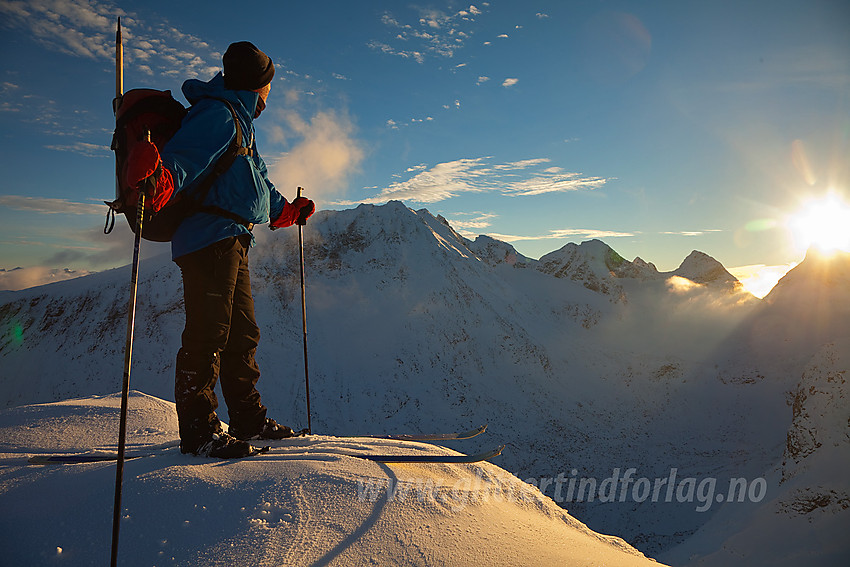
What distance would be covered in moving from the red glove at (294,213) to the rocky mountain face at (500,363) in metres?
17.8

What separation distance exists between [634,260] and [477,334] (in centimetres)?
5307

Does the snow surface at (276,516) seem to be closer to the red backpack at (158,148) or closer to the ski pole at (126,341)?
the ski pole at (126,341)

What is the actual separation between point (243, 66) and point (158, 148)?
1.20 meters

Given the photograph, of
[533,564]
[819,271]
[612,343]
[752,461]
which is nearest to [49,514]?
[533,564]

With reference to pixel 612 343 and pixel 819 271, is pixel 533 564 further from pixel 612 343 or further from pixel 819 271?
pixel 819 271

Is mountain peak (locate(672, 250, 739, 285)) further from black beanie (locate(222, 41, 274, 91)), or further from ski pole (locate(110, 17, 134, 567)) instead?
ski pole (locate(110, 17, 134, 567))

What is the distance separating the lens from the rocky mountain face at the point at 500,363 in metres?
21.6

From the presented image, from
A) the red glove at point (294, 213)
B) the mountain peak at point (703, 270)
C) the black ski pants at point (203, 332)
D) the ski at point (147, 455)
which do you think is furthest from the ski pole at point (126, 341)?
the mountain peak at point (703, 270)

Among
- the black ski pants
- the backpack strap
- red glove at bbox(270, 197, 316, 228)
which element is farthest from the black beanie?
red glove at bbox(270, 197, 316, 228)

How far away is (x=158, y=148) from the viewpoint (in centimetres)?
322

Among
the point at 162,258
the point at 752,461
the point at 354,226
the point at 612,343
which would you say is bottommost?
the point at 752,461

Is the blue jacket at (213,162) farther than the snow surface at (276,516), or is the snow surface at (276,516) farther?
the blue jacket at (213,162)

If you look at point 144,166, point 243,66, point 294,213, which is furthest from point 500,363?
point 144,166

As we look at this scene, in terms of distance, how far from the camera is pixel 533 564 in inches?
101
